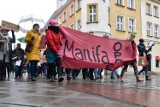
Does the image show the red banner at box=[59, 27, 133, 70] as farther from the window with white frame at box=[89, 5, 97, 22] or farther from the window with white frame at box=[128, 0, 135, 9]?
the window with white frame at box=[128, 0, 135, 9]

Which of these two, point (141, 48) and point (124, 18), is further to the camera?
point (124, 18)

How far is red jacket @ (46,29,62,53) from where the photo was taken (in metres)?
10.0

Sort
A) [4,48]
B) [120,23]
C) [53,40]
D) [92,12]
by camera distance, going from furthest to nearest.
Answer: [120,23]
[92,12]
[4,48]
[53,40]

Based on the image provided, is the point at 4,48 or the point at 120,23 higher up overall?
the point at 120,23

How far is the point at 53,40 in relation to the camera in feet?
33.3

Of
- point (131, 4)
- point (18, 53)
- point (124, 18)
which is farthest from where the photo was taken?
point (131, 4)

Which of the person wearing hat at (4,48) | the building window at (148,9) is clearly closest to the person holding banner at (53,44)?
the person wearing hat at (4,48)

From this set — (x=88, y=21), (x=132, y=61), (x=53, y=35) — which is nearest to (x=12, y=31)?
(x=53, y=35)

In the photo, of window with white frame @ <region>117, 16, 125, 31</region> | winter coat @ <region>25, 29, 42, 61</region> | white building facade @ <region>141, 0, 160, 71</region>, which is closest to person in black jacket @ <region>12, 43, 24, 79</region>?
winter coat @ <region>25, 29, 42, 61</region>

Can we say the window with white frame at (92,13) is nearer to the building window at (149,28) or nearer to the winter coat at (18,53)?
the building window at (149,28)

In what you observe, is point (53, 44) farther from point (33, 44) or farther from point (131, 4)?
point (131, 4)

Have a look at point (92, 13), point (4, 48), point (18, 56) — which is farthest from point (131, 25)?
point (4, 48)

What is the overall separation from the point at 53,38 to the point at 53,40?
6cm

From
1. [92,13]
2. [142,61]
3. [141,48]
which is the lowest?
[142,61]
